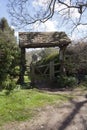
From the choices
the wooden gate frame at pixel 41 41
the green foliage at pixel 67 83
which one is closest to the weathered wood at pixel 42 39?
the wooden gate frame at pixel 41 41

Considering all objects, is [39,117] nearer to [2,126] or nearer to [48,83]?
[2,126]

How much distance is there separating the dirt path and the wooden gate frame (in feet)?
22.4

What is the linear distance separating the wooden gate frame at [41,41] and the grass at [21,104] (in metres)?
Result: 5.69

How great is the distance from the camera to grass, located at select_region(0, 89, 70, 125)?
886 centimetres

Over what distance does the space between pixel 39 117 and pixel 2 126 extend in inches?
60.6

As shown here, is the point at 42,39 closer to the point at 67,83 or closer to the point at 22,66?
the point at 22,66

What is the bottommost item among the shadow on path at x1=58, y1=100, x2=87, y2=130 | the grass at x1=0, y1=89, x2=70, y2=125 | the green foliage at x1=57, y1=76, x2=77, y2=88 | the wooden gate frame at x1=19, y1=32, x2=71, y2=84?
the green foliage at x1=57, y1=76, x2=77, y2=88

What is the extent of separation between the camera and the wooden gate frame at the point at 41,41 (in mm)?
17391

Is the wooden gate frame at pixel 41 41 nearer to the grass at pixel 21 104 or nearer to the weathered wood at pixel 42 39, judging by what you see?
the weathered wood at pixel 42 39

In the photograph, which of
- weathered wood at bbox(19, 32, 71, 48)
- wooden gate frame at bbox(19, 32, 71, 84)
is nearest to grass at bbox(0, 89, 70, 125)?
wooden gate frame at bbox(19, 32, 71, 84)

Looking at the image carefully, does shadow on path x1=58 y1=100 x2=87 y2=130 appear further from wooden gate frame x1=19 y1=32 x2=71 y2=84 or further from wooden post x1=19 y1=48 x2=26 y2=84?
wooden gate frame x1=19 y1=32 x2=71 y2=84

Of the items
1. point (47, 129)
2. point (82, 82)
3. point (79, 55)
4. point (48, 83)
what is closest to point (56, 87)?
point (48, 83)

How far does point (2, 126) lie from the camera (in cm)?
802

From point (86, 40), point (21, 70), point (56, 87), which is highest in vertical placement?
point (86, 40)
